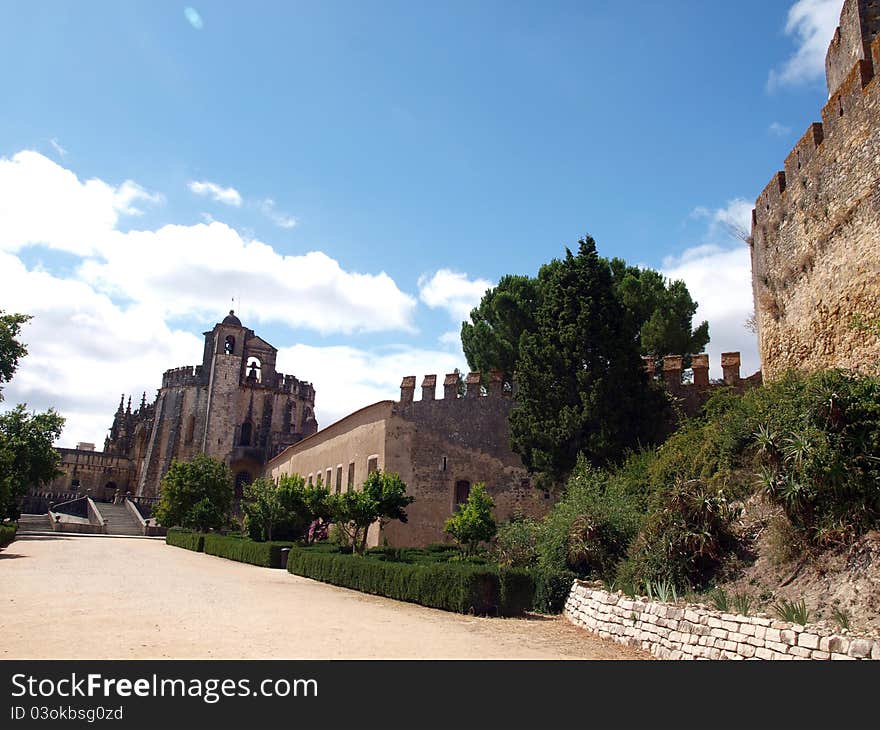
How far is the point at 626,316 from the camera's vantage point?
26.8 m

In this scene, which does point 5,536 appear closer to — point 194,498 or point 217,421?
point 194,498

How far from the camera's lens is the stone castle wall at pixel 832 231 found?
11.8m

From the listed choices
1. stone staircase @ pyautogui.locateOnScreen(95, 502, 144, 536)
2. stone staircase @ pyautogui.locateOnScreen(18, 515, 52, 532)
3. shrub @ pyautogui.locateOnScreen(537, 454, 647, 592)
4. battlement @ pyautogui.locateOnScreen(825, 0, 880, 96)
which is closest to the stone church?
stone staircase @ pyautogui.locateOnScreen(95, 502, 144, 536)

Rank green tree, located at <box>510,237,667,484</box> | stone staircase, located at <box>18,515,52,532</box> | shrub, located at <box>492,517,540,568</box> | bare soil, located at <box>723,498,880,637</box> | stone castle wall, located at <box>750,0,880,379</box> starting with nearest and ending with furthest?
bare soil, located at <box>723,498,880,637</box>, stone castle wall, located at <box>750,0,880,379</box>, shrub, located at <box>492,517,540,568</box>, green tree, located at <box>510,237,667,484</box>, stone staircase, located at <box>18,515,52,532</box>

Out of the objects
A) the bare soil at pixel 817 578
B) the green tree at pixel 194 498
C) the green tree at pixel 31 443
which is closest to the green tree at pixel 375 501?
the bare soil at pixel 817 578

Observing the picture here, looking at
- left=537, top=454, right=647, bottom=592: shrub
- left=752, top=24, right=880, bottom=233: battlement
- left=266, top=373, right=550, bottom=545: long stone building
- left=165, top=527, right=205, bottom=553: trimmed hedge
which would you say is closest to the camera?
left=752, top=24, right=880, bottom=233: battlement

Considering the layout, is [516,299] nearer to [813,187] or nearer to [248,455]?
[813,187]

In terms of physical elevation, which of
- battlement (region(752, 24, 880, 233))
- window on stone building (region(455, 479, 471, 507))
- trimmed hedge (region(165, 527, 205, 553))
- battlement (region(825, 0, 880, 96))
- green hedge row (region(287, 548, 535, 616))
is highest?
battlement (region(825, 0, 880, 96))

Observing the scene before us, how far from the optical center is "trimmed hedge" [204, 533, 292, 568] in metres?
22.8

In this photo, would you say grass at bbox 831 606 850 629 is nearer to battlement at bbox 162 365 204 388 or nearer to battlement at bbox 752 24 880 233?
battlement at bbox 752 24 880 233

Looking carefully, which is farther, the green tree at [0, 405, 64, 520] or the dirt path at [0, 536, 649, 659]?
the green tree at [0, 405, 64, 520]

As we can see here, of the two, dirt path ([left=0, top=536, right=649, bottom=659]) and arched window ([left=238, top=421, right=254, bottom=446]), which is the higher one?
arched window ([left=238, top=421, right=254, bottom=446])

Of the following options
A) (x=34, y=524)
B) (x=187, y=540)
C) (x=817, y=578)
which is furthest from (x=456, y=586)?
(x=34, y=524)

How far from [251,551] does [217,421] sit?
127ft
